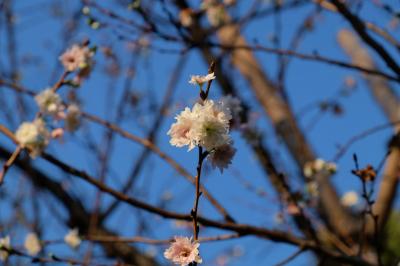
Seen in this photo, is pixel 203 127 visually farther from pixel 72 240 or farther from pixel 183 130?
pixel 72 240

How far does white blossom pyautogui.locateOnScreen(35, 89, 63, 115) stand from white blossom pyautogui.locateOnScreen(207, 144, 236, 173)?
3.10 ft

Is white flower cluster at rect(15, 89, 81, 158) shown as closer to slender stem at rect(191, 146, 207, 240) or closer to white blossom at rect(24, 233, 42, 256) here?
white blossom at rect(24, 233, 42, 256)

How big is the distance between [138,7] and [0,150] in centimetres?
100

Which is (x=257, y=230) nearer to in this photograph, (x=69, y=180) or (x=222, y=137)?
(x=222, y=137)

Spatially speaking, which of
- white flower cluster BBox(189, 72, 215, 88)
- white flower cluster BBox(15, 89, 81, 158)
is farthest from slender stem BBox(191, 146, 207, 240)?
white flower cluster BBox(15, 89, 81, 158)

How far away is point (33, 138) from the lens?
1.64 metres

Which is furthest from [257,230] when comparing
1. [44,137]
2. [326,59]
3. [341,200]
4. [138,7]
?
[341,200]

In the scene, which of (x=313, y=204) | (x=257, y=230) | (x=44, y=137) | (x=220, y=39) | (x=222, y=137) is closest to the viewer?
(x=222, y=137)

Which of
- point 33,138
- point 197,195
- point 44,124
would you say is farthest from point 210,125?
point 44,124

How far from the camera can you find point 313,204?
2.89 metres

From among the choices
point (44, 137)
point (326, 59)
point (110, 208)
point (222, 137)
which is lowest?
point (222, 137)

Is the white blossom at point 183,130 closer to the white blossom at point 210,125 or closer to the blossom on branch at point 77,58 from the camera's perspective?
the white blossom at point 210,125

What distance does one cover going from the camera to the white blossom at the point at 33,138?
5.33 feet

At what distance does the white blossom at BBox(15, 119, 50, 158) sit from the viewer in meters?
1.62
